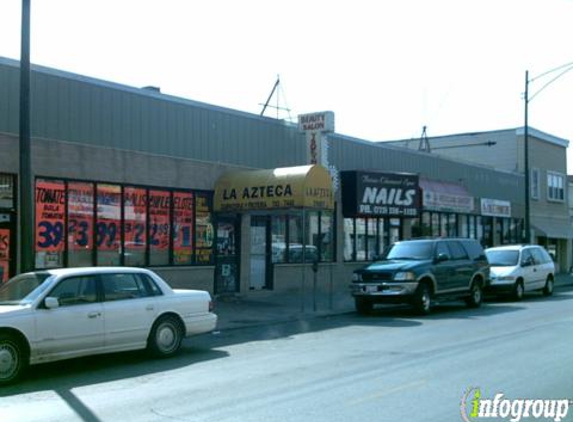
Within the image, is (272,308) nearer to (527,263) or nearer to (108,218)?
(108,218)

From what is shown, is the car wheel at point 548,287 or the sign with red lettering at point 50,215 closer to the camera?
the sign with red lettering at point 50,215

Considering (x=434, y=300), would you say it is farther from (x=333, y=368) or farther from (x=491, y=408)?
(x=491, y=408)

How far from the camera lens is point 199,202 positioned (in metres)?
19.1

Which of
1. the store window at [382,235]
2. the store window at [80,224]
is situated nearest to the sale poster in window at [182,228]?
the store window at [80,224]

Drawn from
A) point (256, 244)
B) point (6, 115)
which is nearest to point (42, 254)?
point (6, 115)

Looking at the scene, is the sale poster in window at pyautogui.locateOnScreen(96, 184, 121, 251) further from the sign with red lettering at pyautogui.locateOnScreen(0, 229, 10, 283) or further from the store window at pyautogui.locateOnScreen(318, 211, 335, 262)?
the store window at pyautogui.locateOnScreen(318, 211, 335, 262)

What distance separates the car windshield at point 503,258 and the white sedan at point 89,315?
13174 mm

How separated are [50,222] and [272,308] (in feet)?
19.6

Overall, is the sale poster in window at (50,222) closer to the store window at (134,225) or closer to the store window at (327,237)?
the store window at (134,225)

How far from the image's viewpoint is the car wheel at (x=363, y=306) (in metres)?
17.4

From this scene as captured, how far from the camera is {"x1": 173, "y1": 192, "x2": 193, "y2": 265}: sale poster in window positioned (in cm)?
1831

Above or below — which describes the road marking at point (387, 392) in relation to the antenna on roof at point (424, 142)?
below

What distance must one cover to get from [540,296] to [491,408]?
17.7 meters

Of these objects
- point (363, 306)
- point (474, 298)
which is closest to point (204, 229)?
point (363, 306)
